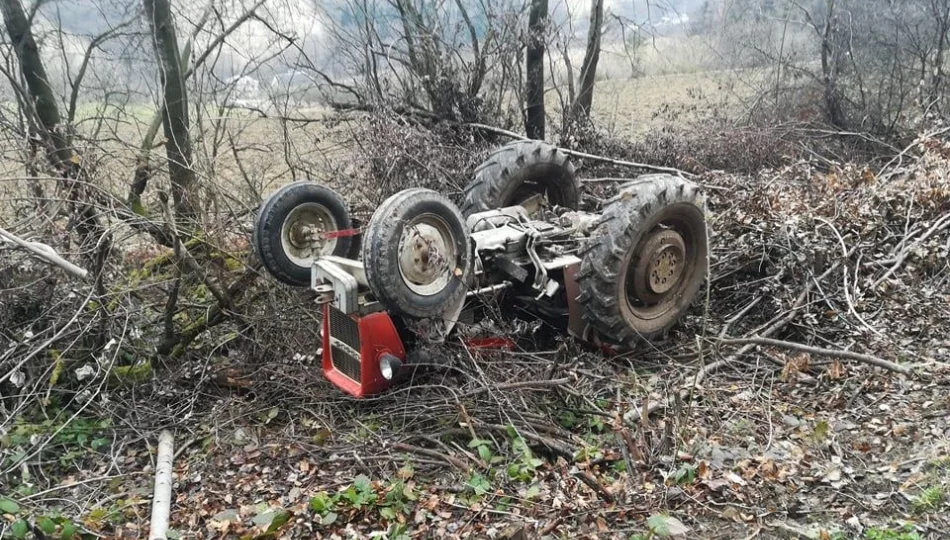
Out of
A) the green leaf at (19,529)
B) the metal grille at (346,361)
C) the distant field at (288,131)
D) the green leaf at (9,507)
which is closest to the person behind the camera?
the green leaf at (19,529)

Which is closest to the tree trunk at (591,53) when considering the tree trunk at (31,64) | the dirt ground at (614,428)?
the dirt ground at (614,428)

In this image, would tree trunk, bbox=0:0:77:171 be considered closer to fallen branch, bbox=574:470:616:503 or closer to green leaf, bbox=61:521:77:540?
green leaf, bbox=61:521:77:540

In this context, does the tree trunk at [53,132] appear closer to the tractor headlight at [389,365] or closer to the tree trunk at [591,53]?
the tractor headlight at [389,365]

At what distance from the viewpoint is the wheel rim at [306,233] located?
186 inches

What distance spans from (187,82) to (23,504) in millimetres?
5133

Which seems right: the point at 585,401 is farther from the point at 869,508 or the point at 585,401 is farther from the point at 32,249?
the point at 32,249

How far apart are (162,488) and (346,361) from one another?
1285mm

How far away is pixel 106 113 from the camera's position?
757 centimetres

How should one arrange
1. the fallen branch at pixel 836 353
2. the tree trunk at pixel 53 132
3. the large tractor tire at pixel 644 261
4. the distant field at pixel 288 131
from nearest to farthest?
1. the fallen branch at pixel 836 353
2. the large tractor tire at pixel 644 261
3. the tree trunk at pixel 53 132
4. the distant field at pixel 288 131

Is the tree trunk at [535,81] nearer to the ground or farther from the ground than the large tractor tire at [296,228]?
farther from the ground

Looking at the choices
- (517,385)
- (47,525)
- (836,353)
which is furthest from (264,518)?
(836,353)

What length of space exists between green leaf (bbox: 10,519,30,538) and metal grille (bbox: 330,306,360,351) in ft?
6.28

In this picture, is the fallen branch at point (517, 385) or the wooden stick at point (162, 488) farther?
the fallen branch at point (517, 385)

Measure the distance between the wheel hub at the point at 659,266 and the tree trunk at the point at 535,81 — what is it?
Answer: 545 cm
